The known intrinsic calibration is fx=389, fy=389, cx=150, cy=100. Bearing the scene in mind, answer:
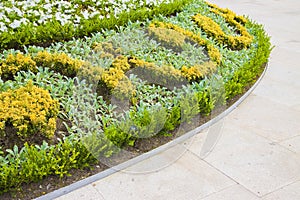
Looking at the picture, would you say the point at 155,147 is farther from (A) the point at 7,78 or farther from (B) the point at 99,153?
(A) the point at 7,78

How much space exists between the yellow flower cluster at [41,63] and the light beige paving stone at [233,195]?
84.4 inches

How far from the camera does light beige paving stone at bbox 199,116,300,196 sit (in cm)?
334

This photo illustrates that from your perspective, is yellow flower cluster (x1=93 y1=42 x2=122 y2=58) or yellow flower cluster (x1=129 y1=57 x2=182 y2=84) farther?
yellow flower cluster (x1=93 y1=42 x2=122 y2=58)

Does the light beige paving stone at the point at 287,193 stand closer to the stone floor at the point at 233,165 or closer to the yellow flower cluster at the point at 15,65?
the stone floor at the point at 233,165

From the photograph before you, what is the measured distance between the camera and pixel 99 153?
340 cm

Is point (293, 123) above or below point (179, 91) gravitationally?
below

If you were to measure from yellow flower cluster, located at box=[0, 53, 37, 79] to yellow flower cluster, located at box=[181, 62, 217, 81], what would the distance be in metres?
1.78

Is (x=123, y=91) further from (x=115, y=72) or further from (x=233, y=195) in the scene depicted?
(x=233, y=195)

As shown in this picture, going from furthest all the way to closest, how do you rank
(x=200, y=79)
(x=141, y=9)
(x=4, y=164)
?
1. (x=141, y=9)
2. (x=200, y=79)
3. (x=4, y=164)

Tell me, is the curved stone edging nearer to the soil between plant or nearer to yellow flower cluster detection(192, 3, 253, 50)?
the soil between plant

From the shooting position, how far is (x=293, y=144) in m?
3.95

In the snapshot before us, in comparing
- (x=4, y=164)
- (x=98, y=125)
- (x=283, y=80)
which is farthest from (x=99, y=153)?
(x=283, y=80)

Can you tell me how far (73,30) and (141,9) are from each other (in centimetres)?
159

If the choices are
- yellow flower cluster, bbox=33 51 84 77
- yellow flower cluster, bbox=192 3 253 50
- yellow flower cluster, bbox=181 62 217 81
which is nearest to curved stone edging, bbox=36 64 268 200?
yellow flower cluster, bbox=181 62 217 81
